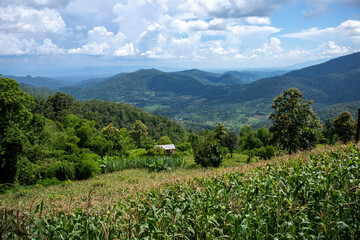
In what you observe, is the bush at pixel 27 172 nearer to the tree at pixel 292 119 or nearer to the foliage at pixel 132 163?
the foliage at pixel 132 163

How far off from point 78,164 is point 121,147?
11832 millimetres

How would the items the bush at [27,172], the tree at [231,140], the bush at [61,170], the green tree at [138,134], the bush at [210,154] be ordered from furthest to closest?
the green tree at [138,134] < the tree at [231,140] < the bush at [210,154] < the bush at [61,170] < the bush at [27,172]

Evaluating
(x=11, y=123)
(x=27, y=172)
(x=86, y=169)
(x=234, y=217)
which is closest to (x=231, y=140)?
(x=86, y=169)

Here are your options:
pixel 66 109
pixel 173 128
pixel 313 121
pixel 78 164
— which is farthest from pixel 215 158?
pixel 173 128

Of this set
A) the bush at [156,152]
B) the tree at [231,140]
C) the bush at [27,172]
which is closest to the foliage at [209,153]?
the bush at [156,152]

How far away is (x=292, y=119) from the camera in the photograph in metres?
16.7

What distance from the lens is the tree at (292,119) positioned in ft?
54.2

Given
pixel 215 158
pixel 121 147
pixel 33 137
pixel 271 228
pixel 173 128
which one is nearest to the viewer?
pixel 271 228

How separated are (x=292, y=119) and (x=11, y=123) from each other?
22896 millimetres

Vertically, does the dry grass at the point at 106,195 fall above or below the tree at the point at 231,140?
above

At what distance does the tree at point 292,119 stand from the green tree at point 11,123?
2094cm

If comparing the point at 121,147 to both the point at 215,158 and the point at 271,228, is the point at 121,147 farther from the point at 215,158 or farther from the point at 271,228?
the point at 271,228

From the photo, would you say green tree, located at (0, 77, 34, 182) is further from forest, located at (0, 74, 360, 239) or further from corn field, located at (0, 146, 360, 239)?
corn field, located at (0, 146, 360, 239)

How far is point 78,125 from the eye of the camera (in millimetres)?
28125
